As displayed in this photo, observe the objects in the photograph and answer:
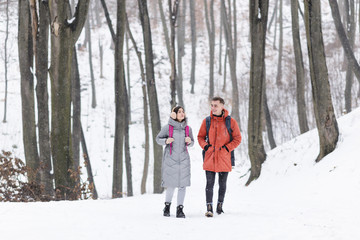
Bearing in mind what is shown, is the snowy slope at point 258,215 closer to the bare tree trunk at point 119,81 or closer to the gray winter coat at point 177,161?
the gray winter coat at point 177,161

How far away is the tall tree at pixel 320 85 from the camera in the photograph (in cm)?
754

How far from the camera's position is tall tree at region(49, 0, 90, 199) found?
6.72m

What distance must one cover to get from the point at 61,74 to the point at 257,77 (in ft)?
14.2

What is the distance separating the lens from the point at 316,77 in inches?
300

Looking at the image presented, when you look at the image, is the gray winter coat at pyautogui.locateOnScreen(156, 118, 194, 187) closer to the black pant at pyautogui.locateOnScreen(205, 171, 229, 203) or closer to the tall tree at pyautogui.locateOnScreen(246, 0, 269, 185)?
the black pant at pyautogui.locateOnScreen(205, 171, 229, 203)

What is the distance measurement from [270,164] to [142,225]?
5.13 m

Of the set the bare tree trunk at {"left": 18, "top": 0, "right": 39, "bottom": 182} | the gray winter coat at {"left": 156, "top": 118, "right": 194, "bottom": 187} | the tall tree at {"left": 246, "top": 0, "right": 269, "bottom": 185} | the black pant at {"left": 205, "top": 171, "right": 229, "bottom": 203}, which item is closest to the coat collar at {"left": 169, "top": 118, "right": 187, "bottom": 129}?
the gray winter coat at {"left": 156, "top": 118, "right": 194, "bottom": 187}

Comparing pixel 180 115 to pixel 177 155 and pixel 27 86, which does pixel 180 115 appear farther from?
pixel 27 86

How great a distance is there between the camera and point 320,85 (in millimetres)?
7582

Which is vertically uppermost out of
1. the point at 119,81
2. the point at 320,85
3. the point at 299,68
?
the point at 299,68

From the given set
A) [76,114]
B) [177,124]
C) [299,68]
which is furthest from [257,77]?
[76,114]

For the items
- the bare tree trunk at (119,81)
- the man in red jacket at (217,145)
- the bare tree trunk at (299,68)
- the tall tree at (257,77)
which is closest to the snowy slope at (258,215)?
the man in red jacket at (217,145)

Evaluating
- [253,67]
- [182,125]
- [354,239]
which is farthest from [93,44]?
[354,239]

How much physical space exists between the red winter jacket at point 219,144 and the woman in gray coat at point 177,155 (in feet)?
0.91
